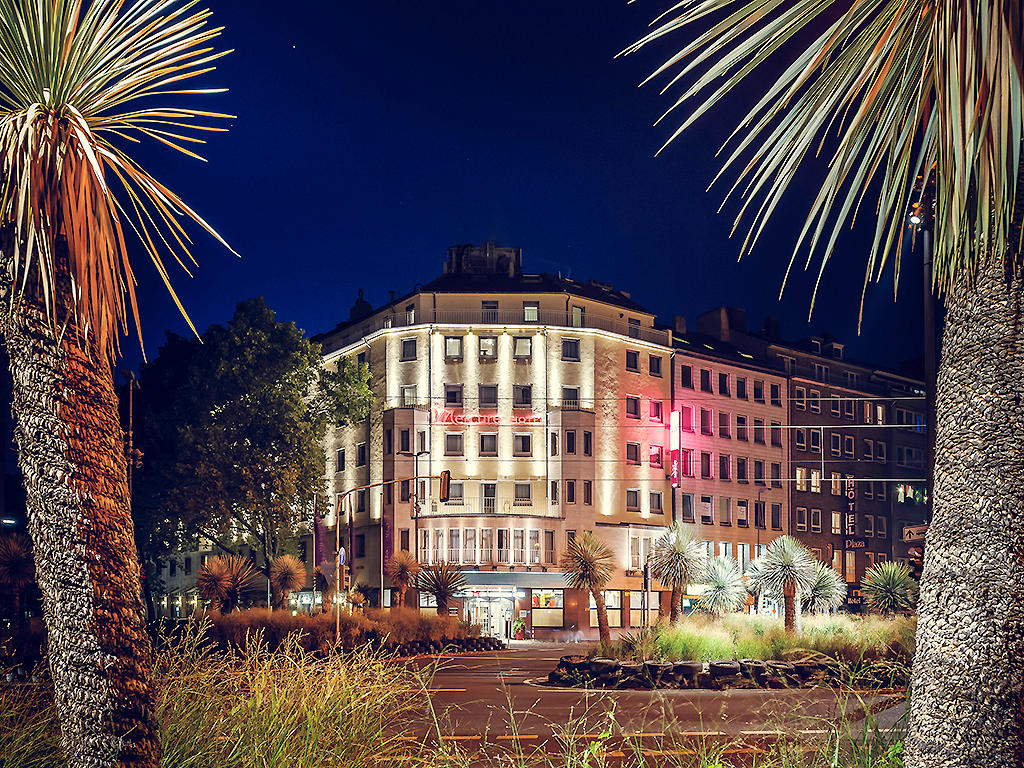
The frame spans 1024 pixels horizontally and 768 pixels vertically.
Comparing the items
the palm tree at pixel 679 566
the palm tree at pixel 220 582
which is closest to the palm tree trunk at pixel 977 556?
the palm tree at pixel 679 566

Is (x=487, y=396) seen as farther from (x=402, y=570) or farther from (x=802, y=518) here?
(x=802, y=518)

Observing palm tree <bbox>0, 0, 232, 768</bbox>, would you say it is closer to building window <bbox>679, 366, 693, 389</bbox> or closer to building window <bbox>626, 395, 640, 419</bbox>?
building window <bbox>626, 395, 640, 419</bbox>

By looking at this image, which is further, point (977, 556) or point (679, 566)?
point (679, 566)

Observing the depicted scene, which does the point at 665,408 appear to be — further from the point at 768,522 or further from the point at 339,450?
the point at 339,450

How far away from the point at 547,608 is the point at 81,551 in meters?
58.7

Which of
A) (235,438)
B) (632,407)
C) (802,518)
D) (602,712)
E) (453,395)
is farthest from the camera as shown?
(802,518)

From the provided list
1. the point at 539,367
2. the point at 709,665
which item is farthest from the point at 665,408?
the point at 709,665

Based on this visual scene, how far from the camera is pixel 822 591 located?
31.8m

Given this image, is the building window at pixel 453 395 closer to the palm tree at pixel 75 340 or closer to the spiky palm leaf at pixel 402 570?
the spiky palm leaf at pixel 402 570

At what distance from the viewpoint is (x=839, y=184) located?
6547 millimetres

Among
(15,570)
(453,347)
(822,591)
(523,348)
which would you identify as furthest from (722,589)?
(453,347)

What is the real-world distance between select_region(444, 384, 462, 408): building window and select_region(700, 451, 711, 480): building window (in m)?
18.1

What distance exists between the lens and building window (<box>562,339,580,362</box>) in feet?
221

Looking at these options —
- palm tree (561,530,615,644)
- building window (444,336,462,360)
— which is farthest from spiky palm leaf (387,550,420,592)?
building window (444,336,462,360)
